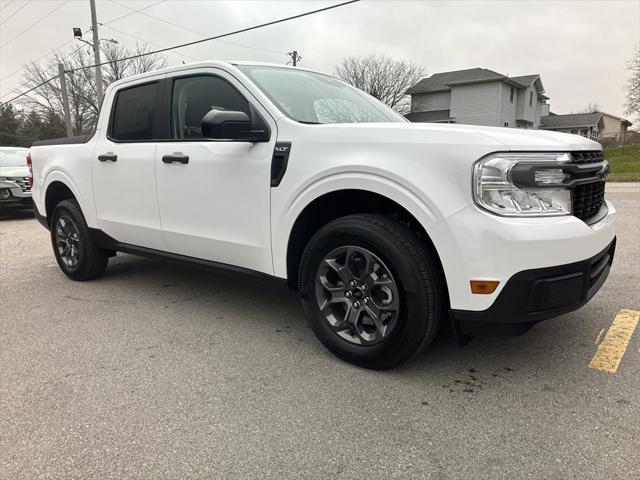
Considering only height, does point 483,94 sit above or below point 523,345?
above

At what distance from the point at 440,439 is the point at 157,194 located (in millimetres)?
2762

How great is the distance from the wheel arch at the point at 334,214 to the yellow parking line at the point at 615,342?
3.88 ft

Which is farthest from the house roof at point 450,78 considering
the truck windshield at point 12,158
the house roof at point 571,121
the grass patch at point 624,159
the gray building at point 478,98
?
the truck windshield at point 12,158

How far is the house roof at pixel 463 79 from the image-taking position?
38.2 metres

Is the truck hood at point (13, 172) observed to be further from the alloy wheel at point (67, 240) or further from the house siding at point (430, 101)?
the house siding at point (430, 101)

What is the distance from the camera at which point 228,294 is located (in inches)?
175

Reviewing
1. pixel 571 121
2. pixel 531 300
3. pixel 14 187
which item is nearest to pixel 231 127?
pixel 531 300

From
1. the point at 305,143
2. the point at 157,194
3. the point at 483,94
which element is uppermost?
the point at 483,94

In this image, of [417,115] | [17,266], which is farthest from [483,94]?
[17,266]

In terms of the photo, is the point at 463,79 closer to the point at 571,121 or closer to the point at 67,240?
the point at 571,121

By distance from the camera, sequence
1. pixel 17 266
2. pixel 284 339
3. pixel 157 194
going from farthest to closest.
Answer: pixel 17 266 → pixel 157 194 → pixel 284 339

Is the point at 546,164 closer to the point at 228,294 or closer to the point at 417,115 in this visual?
the point at 228,294

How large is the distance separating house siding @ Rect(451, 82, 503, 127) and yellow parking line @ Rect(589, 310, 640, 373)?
119ft

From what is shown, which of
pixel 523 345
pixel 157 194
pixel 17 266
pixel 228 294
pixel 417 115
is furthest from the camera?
pixel 417 115
